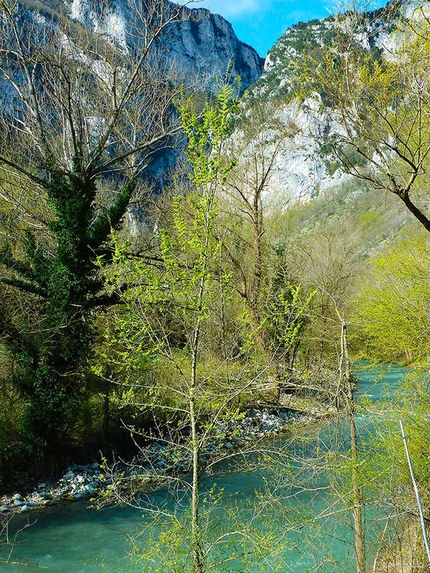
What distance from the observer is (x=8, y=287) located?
12422mm

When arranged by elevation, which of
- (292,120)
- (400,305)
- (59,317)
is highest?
(292,120)

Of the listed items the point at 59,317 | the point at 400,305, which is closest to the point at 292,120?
the point at 400,305

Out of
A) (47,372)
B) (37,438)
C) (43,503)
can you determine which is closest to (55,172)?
(47,372)

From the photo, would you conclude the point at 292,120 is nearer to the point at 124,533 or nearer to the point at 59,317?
the point at 59,317

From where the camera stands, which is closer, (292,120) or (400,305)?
(400,305)

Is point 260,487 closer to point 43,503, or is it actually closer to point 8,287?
point 43,503

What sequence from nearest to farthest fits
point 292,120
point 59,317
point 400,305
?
1. point 400,305
2. point 292,120
3. point 59,317

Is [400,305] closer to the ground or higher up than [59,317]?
closer to the ground

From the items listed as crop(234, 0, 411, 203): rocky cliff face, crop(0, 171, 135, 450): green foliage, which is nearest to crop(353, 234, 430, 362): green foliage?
crop(234, 0, 411, 203): rocky cliff face

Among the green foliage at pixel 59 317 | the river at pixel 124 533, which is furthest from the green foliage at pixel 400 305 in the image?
the green foliage at pixel 59 317

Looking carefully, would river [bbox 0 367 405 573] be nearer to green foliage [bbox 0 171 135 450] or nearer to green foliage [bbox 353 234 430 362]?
green foliage [bbox 353 234 430 362]

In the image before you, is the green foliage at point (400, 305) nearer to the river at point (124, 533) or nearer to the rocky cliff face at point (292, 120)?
the river at point (124, 533)

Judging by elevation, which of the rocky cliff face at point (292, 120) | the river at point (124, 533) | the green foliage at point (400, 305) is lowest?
the river at point (124, 533)

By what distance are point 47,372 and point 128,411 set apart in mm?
2624
